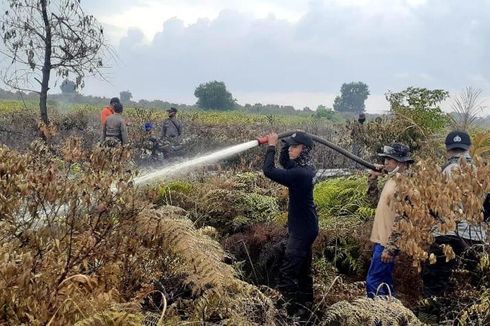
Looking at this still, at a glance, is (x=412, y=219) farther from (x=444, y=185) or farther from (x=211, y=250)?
(x=211, y=250)

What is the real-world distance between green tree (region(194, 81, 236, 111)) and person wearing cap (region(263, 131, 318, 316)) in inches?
2619

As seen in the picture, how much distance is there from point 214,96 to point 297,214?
6760cm

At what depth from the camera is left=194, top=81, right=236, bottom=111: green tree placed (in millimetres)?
72375

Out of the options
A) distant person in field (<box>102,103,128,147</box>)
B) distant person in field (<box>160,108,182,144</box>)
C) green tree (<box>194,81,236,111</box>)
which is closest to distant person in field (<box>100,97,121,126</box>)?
distant person in field (<box>102,103,128,147</box>)

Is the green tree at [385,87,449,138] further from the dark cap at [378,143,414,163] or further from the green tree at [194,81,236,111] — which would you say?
the green tree at [194,81,236,111]

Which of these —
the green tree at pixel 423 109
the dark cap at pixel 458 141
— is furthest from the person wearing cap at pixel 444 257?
the green tree at pixel 423 109

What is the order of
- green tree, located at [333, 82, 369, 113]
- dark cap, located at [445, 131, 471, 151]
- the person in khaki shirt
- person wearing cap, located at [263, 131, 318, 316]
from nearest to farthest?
the person in khaki shirt, dark cap, located at [445, 131, 471, 151], person wearing cap, located at [263, 131, 318, 316], green tree, located at [333, 82, 369, 113]

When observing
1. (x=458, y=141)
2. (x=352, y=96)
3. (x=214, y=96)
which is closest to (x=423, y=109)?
(x=458, y=141)

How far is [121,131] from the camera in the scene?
11961 mm

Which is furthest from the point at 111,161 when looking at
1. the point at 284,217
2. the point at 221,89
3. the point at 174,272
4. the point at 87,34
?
the point at 221,89

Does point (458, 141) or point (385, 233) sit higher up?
point (458, 141)

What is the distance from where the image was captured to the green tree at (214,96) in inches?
2849

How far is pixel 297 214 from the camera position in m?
5.97

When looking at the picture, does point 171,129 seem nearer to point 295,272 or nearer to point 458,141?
point 295,272
